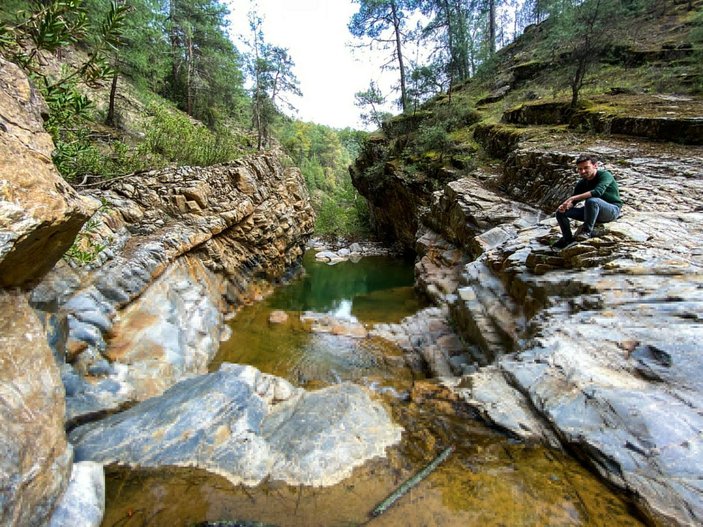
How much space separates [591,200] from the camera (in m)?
5.50

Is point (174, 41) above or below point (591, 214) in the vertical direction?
above

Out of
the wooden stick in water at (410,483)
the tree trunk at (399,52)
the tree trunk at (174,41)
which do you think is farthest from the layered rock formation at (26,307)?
the tree trunk at (399,52)

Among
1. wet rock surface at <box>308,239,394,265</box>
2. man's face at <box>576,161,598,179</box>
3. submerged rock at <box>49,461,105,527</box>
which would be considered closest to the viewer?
submerged rock at <box>49,461,105,527</box>

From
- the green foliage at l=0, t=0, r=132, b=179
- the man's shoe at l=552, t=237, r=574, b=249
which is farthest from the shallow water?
the green foliage at l=0, t=0, r=132, b=179

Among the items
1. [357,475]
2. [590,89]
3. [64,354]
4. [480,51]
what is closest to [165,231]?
[64,354]

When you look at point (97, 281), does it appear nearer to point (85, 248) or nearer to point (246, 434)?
point (85, 248)

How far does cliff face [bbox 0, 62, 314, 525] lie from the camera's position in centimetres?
259

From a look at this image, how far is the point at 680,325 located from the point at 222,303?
11.3 meters

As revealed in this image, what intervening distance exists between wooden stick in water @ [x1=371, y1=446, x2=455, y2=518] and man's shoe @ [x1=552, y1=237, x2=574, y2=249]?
4547 mm

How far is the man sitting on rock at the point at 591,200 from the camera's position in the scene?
5.47m

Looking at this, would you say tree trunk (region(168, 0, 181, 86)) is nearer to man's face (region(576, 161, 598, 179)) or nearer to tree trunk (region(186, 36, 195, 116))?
tree trunk (region(186, 36, 195, 116))

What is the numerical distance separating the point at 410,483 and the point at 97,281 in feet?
24.1

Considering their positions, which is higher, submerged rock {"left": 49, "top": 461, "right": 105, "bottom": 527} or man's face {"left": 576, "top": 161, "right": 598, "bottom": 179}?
man's face {"left": 576, "top": 161, "right": 598, "bottom": 179}

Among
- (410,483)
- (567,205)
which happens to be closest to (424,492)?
(410,483)
